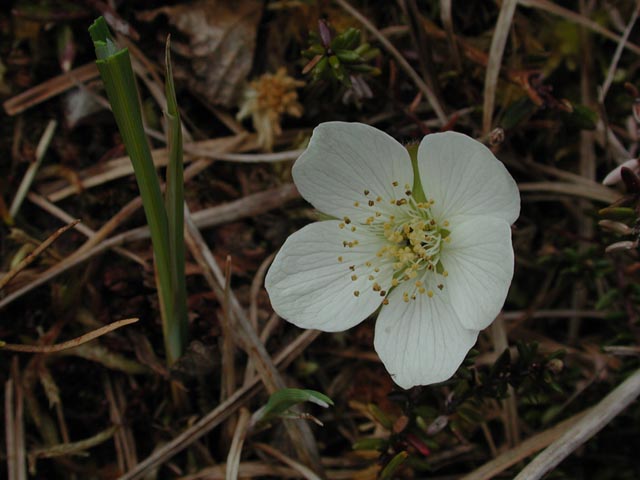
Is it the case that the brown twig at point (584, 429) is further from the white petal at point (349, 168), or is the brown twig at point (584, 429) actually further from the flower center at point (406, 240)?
the white petal at point (349, 168)

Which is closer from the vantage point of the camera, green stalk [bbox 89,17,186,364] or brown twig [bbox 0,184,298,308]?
green stalk [bbox 89,17,186,364]

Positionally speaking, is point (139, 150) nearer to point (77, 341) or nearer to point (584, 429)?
point (77, 341)

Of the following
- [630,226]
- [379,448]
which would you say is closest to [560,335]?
[630,226]

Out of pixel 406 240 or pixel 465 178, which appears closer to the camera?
pixel 465 178

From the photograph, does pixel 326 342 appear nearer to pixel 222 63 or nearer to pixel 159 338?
pixel 159 338

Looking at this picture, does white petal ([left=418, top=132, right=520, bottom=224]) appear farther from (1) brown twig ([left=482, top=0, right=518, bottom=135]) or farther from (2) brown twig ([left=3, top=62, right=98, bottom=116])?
(2) brown twig ([left=3, top=62, right=98, bottom=116])

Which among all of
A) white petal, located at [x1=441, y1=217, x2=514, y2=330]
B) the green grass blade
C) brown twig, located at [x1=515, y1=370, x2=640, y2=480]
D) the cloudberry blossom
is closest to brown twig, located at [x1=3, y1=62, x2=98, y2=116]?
the cloudberry blossom

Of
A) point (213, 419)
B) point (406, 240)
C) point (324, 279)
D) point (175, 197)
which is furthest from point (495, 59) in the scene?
point (213, 419)
